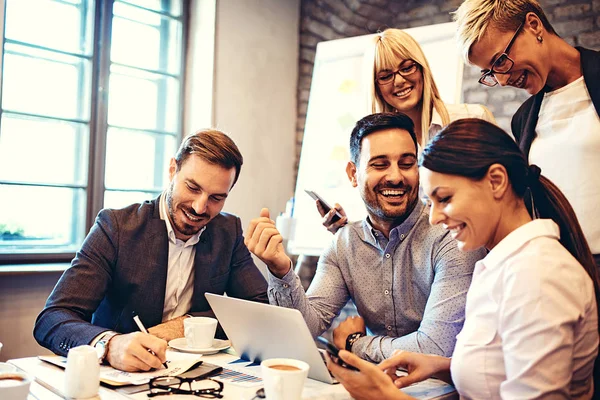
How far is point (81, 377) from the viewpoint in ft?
3.71

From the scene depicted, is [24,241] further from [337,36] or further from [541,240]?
[541,240]

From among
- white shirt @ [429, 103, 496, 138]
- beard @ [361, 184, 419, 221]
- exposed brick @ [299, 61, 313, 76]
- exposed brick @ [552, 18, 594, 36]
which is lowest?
beard @ [361, 184, 419, 221]

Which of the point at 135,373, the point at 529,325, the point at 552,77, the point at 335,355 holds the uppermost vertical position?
the point at 552,77

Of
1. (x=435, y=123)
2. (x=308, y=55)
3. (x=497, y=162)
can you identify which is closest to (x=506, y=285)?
(x=497, y=162)

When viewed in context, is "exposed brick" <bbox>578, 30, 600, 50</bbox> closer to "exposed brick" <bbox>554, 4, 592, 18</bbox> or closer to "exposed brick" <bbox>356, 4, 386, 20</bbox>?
"exposed brick" <bbox>554, 4, 592, 18</bbox>

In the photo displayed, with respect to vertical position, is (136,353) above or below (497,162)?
below

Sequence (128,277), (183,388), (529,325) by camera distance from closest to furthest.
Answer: (529,325)
(183,388)
(128,277)

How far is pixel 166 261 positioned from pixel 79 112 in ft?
6.14

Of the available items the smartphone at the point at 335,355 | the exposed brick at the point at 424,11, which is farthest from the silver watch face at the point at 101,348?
the exposed brick at the point at 424,11

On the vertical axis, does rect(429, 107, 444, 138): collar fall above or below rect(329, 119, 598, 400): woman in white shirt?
above

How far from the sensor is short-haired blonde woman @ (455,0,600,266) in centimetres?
160

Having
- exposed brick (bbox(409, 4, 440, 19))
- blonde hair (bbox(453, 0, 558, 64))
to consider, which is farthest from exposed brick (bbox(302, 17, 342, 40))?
blonde hair (bbox(453, 0, 558, 64))

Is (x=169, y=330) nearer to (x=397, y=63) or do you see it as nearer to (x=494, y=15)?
(x=397, y=63)

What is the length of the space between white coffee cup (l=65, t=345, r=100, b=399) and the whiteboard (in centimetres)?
227
